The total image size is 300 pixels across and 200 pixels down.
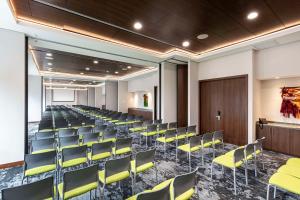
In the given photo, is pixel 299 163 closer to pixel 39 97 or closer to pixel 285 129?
pixel 285 129

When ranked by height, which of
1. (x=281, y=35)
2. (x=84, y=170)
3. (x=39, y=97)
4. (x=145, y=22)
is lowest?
(x=84, y=170)

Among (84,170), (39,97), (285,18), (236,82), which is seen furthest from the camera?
(39,97)

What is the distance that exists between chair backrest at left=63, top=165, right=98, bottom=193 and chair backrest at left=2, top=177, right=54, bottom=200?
0.17m

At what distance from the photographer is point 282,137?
4660 mm

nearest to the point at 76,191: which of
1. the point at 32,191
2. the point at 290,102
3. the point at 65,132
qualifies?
the point at 32,191

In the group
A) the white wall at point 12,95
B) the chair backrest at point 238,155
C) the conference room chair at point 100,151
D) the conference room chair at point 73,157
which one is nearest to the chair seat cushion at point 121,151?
the conference room chair at point 100,151

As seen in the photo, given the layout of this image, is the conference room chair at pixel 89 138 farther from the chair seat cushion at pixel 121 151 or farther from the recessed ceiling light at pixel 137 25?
the recessed ceiling light at pixel 137 25

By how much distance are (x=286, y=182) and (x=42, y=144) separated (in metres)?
4.48

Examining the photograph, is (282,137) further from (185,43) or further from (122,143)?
(122,143)

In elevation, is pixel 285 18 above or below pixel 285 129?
above

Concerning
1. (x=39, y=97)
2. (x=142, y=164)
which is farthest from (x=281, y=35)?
(x=39, y=97)

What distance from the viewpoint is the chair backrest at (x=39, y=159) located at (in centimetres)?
246

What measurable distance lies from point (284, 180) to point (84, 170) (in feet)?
Answer: 9.08

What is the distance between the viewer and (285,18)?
11.9 feet
